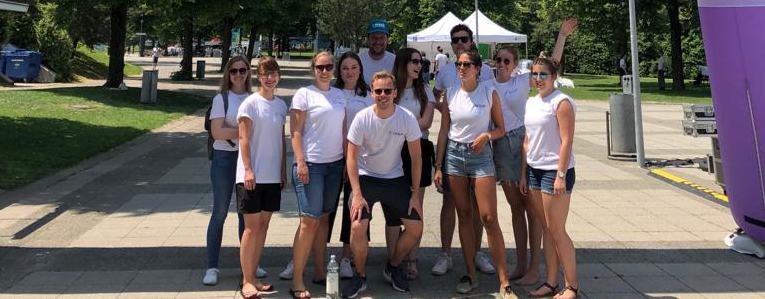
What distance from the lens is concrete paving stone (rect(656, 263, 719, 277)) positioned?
16.7ft

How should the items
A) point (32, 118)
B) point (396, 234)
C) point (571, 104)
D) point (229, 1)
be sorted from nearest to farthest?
point (571, 104) < point (396, 234) < point (32, 118) < point (229, 1)

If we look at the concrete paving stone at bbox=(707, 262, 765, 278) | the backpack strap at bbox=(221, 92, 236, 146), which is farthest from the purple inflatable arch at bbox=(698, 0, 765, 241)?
the backpack strap at bbox=(221, 92, 236, 146)

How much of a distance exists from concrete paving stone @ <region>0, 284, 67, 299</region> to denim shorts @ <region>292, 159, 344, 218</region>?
1923 mm

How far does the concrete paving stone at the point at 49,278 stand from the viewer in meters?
4.81

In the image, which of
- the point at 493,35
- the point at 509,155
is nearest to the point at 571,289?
the point at 509,155

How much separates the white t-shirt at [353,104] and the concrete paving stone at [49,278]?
2.46 metres

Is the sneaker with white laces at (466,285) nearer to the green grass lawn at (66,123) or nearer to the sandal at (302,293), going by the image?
the sandal at (302,293)

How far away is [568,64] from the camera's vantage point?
50.6 metres

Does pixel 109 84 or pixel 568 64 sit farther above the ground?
pixel 568 64

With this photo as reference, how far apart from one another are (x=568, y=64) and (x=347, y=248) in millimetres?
48551

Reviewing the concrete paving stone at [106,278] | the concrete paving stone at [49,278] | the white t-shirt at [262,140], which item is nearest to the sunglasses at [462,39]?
the white t-shirt at [262,140]

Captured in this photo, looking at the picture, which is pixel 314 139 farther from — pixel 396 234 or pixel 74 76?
pixel 74 76

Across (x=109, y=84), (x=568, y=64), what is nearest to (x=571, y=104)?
(x=109, y=84)

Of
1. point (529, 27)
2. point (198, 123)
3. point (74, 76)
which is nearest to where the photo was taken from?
point (198, 123)
